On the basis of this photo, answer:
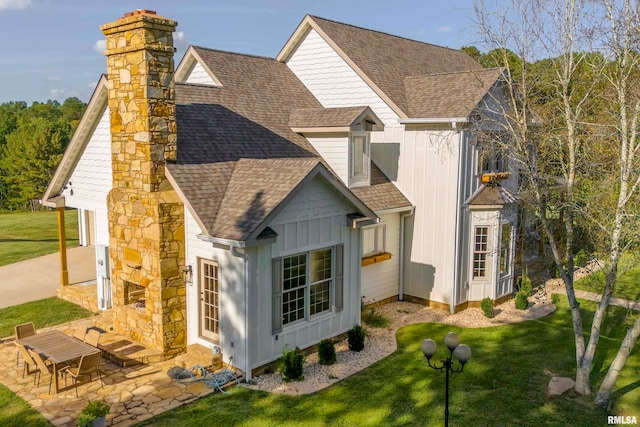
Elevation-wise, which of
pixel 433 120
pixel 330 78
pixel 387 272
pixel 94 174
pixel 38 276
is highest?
pixel 330 78

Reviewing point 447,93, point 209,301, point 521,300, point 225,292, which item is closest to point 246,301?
point 225,292

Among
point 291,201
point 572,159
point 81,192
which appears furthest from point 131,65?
point 572,159

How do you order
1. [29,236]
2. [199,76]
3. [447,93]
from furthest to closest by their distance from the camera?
[29,236] < [199,76] < [447,93]

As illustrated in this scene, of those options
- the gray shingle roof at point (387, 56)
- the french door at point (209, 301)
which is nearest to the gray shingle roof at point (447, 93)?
the gray shingle roof at point (387, 56)

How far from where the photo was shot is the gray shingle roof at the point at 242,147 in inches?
442

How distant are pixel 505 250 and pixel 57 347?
13.5 meters

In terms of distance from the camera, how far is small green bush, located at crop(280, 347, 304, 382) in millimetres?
11078

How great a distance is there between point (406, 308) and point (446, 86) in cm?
748

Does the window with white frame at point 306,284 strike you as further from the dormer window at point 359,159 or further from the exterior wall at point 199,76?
the exterior wall at point 199,76

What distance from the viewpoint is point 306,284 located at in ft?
39.8

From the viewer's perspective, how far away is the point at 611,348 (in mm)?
13266

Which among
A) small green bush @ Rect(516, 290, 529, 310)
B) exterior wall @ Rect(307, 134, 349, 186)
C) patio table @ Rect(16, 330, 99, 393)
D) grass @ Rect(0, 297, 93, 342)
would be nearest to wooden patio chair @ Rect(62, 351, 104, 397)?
patio table @ Rect(16, 330, 99, 393)

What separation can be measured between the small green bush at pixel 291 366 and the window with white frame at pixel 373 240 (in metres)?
5.31

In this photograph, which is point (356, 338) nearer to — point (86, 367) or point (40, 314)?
point (86, 367)
